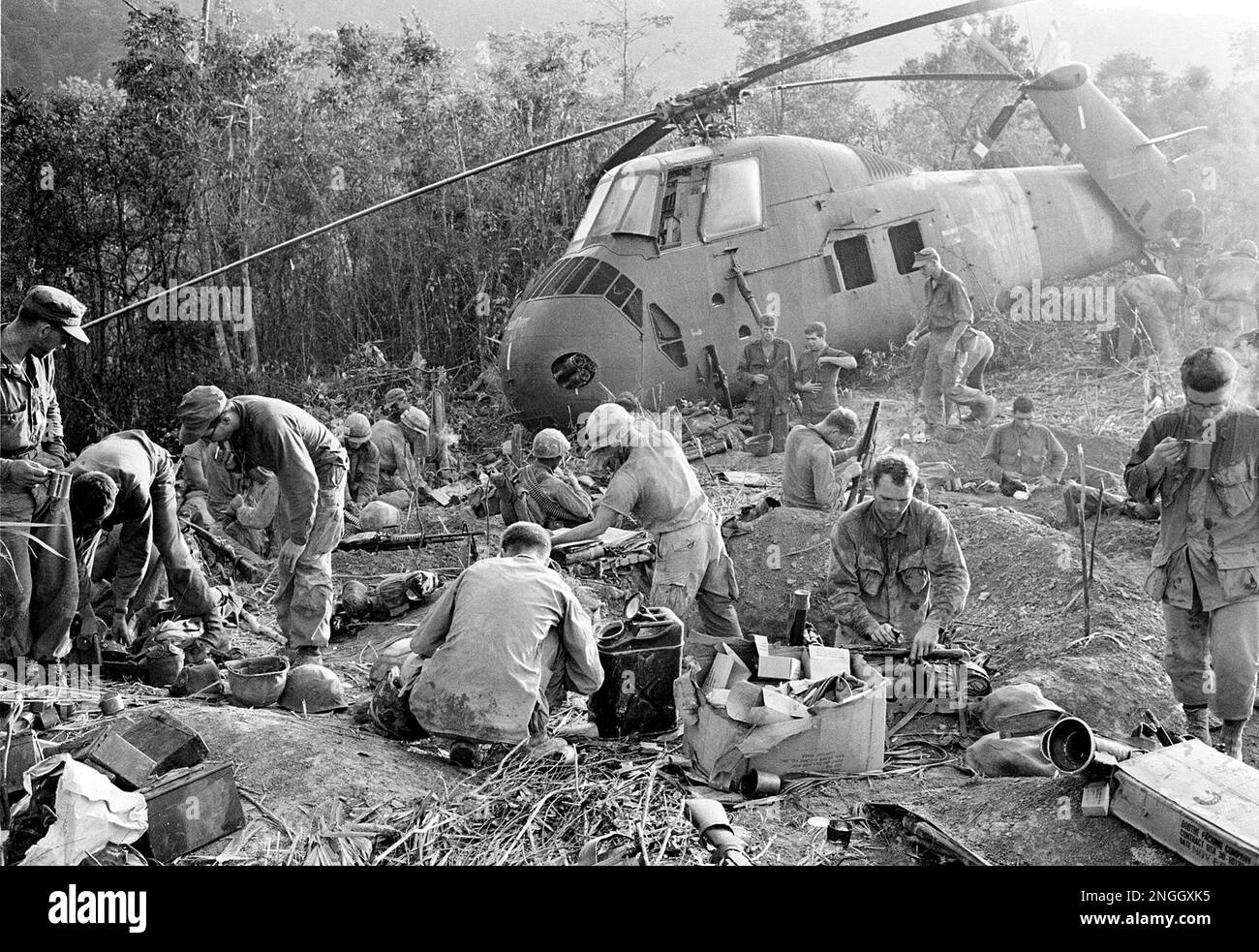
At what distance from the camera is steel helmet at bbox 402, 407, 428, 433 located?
11.4 meters

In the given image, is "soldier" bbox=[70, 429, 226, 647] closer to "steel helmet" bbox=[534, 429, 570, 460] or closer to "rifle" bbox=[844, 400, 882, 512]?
"steel helmet" bbox=[534, 429, 570, 460]

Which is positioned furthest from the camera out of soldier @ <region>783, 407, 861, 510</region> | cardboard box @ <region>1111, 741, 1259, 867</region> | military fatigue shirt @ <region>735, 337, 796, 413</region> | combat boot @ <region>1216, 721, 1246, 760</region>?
military fatigue shirt @ <region>735, 337, 796, 413</region>

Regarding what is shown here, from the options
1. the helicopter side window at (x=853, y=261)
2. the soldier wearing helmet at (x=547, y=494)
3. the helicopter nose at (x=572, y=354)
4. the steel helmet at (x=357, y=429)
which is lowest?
the soldier wearing helmet at (x=547, y=494)

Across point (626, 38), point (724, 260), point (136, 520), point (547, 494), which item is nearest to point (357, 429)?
point (547, 494)

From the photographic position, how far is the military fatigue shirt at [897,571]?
218 inches

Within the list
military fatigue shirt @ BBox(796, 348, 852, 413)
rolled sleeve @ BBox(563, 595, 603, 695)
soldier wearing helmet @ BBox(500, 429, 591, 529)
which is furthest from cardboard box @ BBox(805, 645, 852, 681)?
military fatigue shirt @ BBox(796, 348, 852, 413)

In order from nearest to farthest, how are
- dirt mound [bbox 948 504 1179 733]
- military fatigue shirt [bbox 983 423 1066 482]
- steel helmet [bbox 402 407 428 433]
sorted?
dirt mound [bbox 948 504 1179 733] < military fatigue shirt [bbox 983 423 1066 482] < steel helmet [bbox 402 407 428 433]

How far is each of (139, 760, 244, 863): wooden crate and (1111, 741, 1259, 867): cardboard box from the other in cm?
299

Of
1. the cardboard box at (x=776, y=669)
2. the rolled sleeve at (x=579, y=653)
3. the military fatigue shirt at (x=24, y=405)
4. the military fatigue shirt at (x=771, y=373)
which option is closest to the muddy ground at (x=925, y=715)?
the rolled sleeve at (x=579, y=653)

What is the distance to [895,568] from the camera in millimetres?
5688

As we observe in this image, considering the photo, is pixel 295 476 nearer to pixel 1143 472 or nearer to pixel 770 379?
pixel 1143 472

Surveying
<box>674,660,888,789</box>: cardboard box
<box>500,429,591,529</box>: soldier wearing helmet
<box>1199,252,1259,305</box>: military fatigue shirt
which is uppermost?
<box>1199,252,1259,305</box>: military fatigue shirt

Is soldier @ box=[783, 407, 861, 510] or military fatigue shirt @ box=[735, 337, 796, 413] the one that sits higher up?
military fatigue shirt @ box=[735, 337, 796, 413]

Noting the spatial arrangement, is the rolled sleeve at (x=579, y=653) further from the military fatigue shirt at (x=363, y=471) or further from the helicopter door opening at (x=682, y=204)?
the helicopter door opening at (x=682, y=204)
